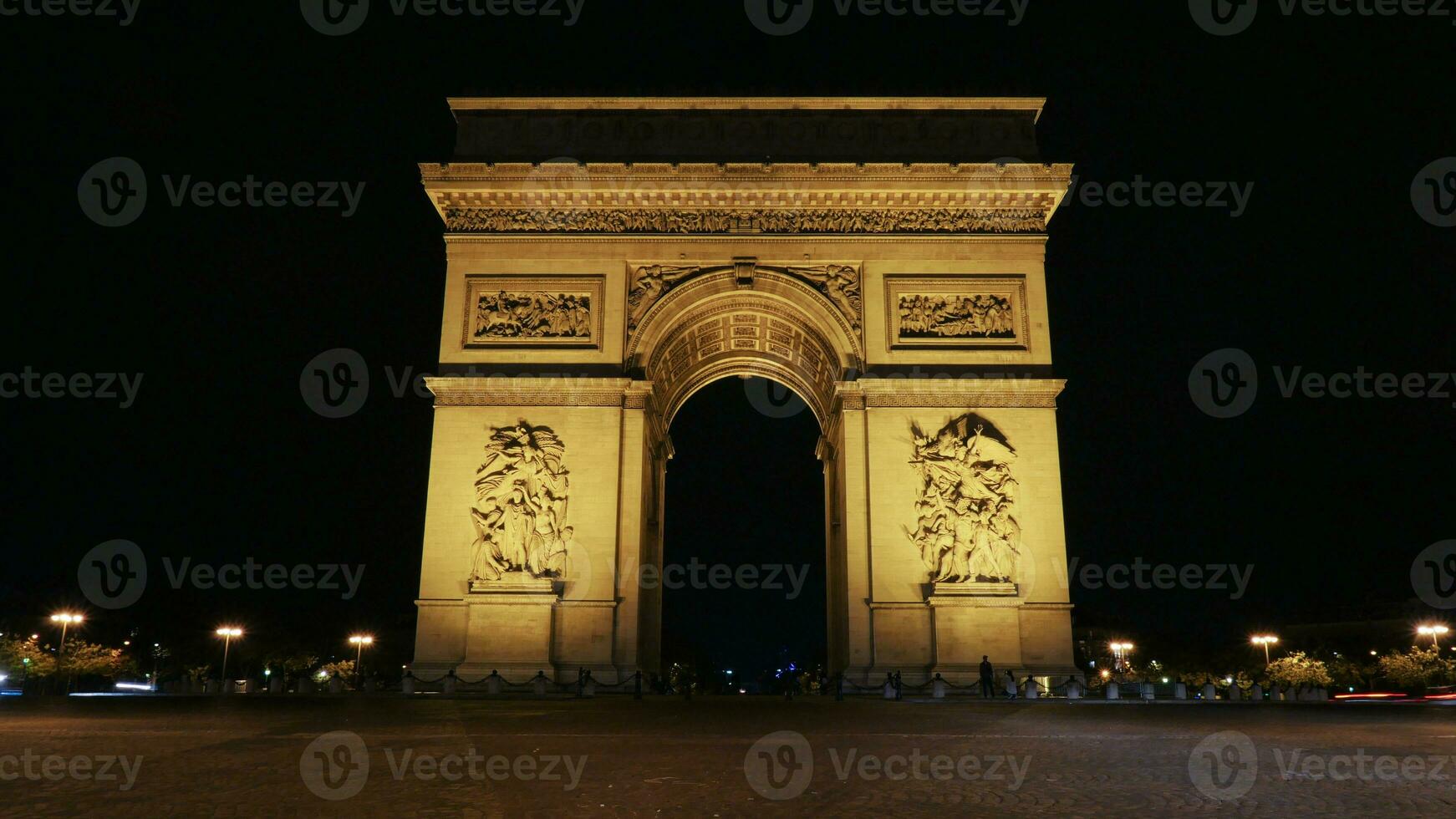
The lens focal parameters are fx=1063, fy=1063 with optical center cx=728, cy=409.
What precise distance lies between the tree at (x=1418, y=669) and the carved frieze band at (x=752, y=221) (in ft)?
71.8

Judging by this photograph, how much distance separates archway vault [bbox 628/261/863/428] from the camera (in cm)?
2359

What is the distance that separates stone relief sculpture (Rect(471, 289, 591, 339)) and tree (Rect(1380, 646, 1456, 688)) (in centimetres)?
2922

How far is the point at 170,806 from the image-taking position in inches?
223

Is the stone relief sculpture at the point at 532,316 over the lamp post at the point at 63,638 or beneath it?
over

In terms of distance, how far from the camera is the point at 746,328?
26.9 meters

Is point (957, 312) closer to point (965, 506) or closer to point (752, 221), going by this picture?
point (965, 506)

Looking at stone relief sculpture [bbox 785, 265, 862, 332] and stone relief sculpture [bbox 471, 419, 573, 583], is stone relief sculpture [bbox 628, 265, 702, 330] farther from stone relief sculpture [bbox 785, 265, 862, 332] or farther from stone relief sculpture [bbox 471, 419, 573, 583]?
stone relief sculpture [bbox 471, 419, 573, 583]

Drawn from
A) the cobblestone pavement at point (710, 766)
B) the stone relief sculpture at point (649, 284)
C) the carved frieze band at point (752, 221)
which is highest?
the carved frieze band at point (752, 221)

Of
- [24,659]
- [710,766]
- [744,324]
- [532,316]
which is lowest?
[710,766]

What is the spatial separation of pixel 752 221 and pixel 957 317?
508 centimetres

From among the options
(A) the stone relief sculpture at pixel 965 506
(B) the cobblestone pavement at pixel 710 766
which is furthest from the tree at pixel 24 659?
(A) the stone relief sculpture at pixel 965 506

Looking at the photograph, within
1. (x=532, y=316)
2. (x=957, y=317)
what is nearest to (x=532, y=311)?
(x=532, y=316)

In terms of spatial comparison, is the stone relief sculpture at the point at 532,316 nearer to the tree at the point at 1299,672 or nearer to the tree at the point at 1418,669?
the tree at the point at 1299,672

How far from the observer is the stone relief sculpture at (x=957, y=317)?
23375 mm
